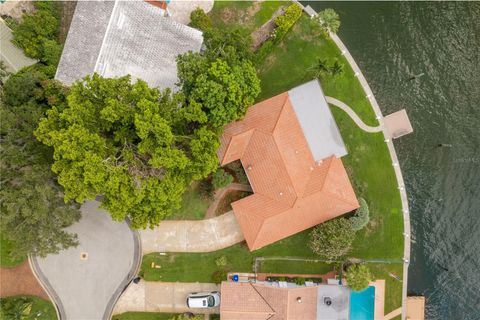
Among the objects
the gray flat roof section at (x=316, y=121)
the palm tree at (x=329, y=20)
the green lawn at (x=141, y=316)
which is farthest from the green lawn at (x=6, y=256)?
the palm tree at (x=329, y=20)

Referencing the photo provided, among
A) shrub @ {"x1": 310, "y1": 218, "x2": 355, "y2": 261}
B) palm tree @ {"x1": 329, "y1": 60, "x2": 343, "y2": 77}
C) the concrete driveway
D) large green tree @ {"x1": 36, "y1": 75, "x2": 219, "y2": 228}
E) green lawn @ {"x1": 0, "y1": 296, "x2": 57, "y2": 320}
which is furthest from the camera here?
the concrete driveway

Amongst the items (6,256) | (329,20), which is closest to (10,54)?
(6,256)

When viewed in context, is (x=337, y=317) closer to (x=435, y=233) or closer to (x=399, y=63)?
(x=435, y=233)

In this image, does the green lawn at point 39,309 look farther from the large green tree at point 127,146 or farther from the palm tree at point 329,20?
the palm tree at point 329,20

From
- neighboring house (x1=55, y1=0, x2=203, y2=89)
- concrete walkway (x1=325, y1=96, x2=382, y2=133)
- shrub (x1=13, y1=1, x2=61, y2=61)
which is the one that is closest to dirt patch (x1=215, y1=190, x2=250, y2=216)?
neighboring house (x1=55, y1=0, x2=203, y2=89)

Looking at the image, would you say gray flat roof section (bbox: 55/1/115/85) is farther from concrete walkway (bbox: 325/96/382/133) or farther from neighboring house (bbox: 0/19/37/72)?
concrete walkway (bbox: 325/96/382/133)

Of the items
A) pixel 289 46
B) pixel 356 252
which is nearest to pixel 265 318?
pixel 356 252

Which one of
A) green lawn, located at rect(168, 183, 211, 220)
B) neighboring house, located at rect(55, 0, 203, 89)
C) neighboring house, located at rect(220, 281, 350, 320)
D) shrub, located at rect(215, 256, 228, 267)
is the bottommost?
neighboring house, located at rect(220, 281, 350, 320)
